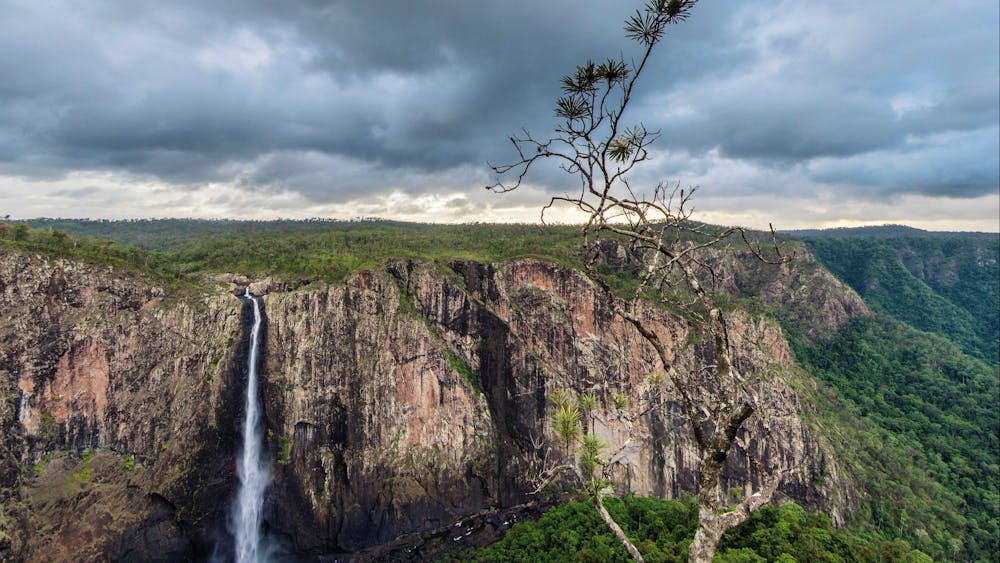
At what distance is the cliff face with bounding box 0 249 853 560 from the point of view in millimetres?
30547

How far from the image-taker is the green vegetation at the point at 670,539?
15703 mm

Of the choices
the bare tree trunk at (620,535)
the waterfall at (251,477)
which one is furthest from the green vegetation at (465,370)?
the bare tree trunk at (620,535)

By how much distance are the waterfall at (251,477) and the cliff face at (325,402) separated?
3.11ft

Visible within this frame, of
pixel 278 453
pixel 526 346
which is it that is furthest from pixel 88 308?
pixel 526 346

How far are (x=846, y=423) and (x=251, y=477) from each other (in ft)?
197

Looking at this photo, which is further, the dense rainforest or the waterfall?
the waterfall

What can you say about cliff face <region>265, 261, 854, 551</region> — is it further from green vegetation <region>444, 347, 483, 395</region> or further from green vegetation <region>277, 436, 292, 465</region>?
green vegetation <region>277, 436, 292, 465</region>

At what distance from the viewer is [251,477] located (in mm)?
36188

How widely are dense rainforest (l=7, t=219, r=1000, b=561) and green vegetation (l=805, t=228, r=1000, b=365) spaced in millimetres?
2810

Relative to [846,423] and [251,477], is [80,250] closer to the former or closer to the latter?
[251,477]

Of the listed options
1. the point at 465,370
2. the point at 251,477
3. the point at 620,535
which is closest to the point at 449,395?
the point at 465,370

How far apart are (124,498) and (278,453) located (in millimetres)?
10143

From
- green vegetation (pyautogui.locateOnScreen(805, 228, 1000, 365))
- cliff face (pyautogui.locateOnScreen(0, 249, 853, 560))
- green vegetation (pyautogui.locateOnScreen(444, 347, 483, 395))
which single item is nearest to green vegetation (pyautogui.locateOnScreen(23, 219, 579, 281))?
cliff face (pyautogui.locateOnScreen(0, 249, 853, 560))

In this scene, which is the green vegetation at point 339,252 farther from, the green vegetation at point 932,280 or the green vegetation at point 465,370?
the green vegetation at point 932,280
